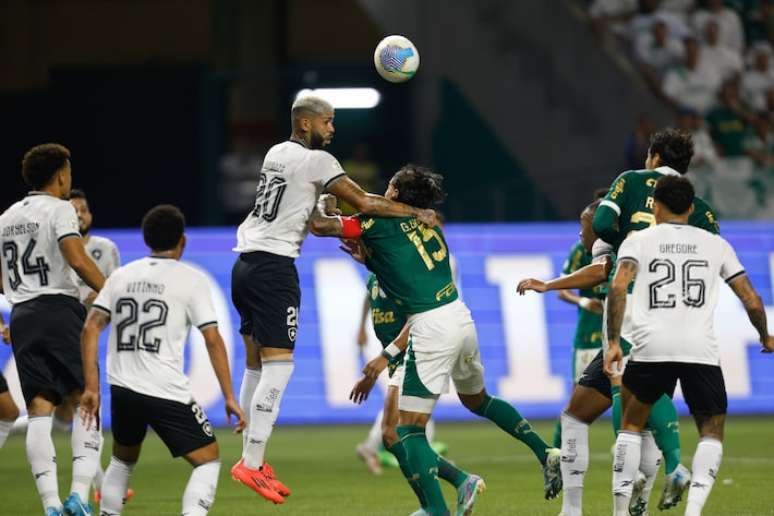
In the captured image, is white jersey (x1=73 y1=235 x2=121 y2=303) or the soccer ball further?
white jersey (x1=73 y1=235 x2=121 y2=303)

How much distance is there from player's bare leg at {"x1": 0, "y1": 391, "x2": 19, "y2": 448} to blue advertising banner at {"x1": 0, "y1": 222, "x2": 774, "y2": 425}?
652 centimetres

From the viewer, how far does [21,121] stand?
27.6 metres

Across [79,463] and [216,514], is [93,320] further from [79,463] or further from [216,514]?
[216,514]

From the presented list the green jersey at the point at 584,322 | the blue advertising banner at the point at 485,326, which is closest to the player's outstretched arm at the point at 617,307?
the green jersey at the point at 584,322

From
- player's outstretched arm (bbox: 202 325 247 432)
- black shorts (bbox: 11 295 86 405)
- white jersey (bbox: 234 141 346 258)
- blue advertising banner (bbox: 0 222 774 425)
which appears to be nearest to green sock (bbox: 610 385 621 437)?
white jersey (bbox: 234 141 346 258)

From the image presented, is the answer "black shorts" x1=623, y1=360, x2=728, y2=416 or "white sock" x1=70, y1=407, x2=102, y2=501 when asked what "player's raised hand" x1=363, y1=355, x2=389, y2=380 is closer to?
"black shorts" x1=623, y1=360, x2=728, y2=416

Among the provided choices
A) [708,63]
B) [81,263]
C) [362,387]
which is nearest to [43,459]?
[81,263]

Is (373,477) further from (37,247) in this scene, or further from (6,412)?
(37,247)

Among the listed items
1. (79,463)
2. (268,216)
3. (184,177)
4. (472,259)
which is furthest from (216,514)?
(184,177)

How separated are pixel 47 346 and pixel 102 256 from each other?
8.73ft

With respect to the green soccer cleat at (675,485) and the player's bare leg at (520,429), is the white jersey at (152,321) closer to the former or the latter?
the player's bare leg at (520,429)

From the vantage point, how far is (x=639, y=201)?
348 inches

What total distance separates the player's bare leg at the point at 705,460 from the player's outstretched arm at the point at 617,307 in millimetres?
598

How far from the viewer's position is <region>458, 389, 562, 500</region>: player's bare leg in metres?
9.03
